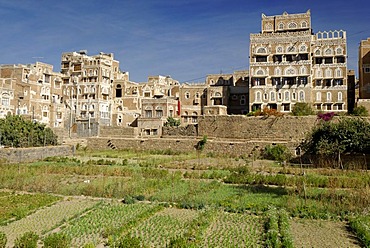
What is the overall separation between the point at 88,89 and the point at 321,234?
206ft

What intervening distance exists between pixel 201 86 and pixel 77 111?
2534 centimetres

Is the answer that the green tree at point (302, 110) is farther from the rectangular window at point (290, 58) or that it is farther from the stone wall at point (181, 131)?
the stone wall at point (181, 131)

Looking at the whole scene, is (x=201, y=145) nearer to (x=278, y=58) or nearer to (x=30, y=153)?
(x=30, y=153)

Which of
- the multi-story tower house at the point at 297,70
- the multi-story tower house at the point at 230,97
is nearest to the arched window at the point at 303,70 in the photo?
the multi-story tower house at the point at 297,70

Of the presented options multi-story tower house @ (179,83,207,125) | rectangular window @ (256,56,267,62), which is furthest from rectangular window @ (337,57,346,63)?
multi-story tower house @ (179,83,207,125)

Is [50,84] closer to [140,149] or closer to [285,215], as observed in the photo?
[140,149]

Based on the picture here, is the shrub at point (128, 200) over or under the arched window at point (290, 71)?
under

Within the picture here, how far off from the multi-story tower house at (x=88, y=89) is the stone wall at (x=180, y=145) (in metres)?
19.5

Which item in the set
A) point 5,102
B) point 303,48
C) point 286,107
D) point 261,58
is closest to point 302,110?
point 286,107

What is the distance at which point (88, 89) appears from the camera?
69188mm

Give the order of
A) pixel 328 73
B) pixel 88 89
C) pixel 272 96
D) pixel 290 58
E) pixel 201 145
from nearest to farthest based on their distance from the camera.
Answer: pixel 201 145
pixel 328 73
pixel 290 58
pixel 272 96
pixel 88 89

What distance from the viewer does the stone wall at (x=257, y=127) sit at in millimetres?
39156

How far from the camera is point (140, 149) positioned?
141 ft

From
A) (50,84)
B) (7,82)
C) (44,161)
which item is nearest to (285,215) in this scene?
(44,161)
